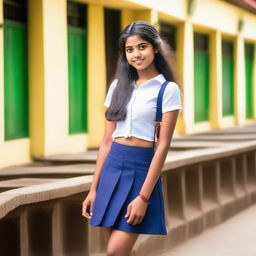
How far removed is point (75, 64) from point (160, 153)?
1227 cm

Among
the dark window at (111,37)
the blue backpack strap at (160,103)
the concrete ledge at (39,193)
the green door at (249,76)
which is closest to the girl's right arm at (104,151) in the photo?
the blue backpack strap at (160,103)

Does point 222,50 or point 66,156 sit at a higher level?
point 222,50

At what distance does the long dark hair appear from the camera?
18.5 feet

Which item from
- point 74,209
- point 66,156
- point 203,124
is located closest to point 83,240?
point 74,209

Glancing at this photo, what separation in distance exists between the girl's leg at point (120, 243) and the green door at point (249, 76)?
26.9m

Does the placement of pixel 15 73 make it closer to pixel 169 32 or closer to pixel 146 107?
pixel 169 32

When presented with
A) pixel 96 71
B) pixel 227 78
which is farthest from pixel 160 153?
pixel 227 78

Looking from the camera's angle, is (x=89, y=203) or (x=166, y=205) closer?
(x=89, y=203)

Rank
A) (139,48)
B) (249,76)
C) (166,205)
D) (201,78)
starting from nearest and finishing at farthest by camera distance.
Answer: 1. (139,48)
2. (166,205)
3. (201,78)
4. (249,76)

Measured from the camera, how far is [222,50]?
94.7 ft

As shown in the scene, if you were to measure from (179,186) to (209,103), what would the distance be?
15.9 m

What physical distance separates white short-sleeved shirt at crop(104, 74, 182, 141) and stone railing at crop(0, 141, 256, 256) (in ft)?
3.73

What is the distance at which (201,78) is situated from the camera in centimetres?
2633

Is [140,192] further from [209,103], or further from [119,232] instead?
[209,103]
